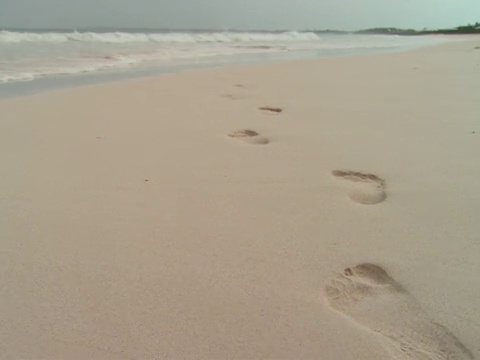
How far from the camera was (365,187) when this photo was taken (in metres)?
1.78

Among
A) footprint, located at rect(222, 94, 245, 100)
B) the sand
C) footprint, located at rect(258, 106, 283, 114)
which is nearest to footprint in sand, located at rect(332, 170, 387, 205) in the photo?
the sand

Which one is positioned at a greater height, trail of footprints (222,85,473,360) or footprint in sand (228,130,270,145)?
footprint in sand (228,130,270,145)

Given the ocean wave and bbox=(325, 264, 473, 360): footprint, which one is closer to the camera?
bbox=(325, 264, 473, 360): footprint

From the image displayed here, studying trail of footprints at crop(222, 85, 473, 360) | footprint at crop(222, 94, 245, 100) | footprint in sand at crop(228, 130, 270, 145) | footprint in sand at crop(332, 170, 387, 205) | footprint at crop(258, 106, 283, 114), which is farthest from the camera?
footprint at crop(222, 94, 245, 100)

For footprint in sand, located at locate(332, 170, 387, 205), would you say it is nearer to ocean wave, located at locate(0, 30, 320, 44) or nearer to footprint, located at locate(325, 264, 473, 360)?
footprint, located at locate(325, 264, 473, 360)

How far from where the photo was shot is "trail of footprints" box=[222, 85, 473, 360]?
927 millimetres

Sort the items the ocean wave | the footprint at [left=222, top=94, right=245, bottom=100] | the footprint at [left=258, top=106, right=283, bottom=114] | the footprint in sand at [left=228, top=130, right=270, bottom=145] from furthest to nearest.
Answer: the ocean wave
the footprint at [left=222, top=94, right=245, bottom=100]
the footprint at [left=258, top=106, right=283, bottom=114]
the footprint in sand at [left=228, top=130, right=270, bottom=145]

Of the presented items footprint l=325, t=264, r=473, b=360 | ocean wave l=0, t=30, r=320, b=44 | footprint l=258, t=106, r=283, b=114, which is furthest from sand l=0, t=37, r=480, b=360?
ocean wave l=0, t=30, r=320, b=44

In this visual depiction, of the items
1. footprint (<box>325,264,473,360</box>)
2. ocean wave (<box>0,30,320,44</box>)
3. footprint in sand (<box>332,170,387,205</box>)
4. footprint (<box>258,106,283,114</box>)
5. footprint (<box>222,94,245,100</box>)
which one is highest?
ocean wave (<box>0,30,320,44</box>)

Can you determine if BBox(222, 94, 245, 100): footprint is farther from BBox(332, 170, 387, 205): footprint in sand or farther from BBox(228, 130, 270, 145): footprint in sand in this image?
BBox(332, 170, 387, 205): footprint in sand

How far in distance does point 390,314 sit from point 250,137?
163cm

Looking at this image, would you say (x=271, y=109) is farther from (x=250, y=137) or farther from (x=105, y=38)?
(x=105, y=38)

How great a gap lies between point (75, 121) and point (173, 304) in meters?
2.11

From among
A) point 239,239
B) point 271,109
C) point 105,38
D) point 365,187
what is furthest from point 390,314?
point 105,38
